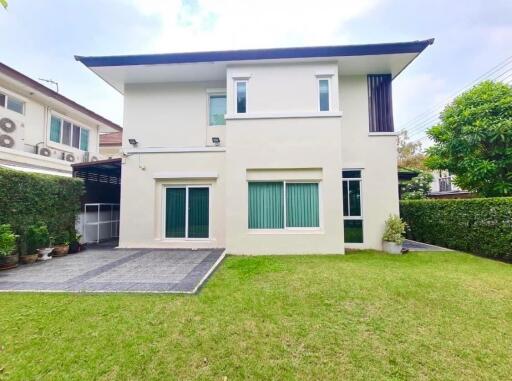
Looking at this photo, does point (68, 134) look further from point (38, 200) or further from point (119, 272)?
point (119, 272)

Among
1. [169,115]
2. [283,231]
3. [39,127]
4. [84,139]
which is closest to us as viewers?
[283,231]

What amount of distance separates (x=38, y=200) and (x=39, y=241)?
1522 millimetres

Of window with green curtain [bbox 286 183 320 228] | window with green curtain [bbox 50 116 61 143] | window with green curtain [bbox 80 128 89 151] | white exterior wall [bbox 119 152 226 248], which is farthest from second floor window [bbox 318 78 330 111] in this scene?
window with green curtain [bbox 80 128 89 151]

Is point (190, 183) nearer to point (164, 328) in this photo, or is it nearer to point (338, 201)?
point (338, 201)

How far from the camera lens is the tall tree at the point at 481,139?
9.36 m

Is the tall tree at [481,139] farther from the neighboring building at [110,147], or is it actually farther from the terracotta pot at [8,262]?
the neighboring building at [110,147]

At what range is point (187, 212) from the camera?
10.7 meters

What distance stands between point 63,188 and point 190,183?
17.1 feet

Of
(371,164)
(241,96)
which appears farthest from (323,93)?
(371,164)

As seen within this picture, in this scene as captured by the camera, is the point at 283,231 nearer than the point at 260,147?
Yes

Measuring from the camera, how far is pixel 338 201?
9.18m

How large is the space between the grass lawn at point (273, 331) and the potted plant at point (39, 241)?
13.4ft

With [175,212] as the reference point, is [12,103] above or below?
above

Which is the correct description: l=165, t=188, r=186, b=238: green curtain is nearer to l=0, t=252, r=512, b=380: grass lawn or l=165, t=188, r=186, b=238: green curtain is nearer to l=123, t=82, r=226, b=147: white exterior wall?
l=123, t=82, r=226, b=147: white exterior wall
